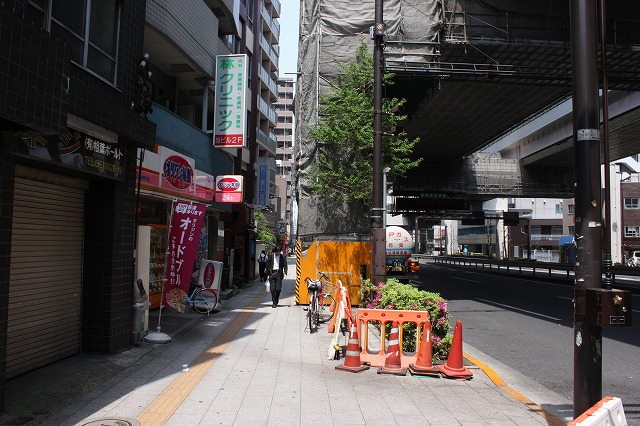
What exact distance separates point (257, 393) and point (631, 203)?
63.0 m

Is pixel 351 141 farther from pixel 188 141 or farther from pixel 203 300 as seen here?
pixel 203 300

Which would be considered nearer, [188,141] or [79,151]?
[79,151]

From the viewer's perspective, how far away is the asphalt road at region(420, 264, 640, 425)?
23.5 feet

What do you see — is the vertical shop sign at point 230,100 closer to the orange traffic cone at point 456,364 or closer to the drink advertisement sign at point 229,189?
the drink advertisement sign at point 229,189

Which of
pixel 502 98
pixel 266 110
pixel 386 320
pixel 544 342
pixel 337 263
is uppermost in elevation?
pixel 266 110

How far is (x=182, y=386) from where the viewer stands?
621cm

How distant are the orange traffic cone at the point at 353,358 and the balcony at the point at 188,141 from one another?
7434mm

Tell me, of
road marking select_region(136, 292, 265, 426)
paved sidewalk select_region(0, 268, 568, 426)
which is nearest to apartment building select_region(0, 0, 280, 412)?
paved sidewalk select_region(0, 268, 568, 426)

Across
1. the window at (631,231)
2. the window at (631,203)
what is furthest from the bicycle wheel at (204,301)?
the window at (631,203)

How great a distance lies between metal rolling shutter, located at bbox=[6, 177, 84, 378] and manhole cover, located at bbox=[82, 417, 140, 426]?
6.58 ft

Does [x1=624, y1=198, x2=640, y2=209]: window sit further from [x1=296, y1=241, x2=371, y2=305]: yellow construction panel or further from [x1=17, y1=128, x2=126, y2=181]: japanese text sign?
[x1=17, y1=128, x2=126, y2=181]: japanese text sign

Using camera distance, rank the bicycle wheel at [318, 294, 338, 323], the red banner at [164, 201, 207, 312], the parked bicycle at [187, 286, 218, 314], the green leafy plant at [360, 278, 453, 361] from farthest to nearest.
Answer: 1. the parked bicycle at [187, 286, 218, 314]
2. the bicycle wheel at [318, 294, 338, 323]
3. the red banner at [164, 201, 207, 312]
4. the green leafy plant at [360, 278, 453, 361]

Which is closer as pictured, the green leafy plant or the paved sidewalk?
the paved sidewalk

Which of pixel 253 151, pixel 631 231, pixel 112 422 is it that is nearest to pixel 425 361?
pixel 112 422
